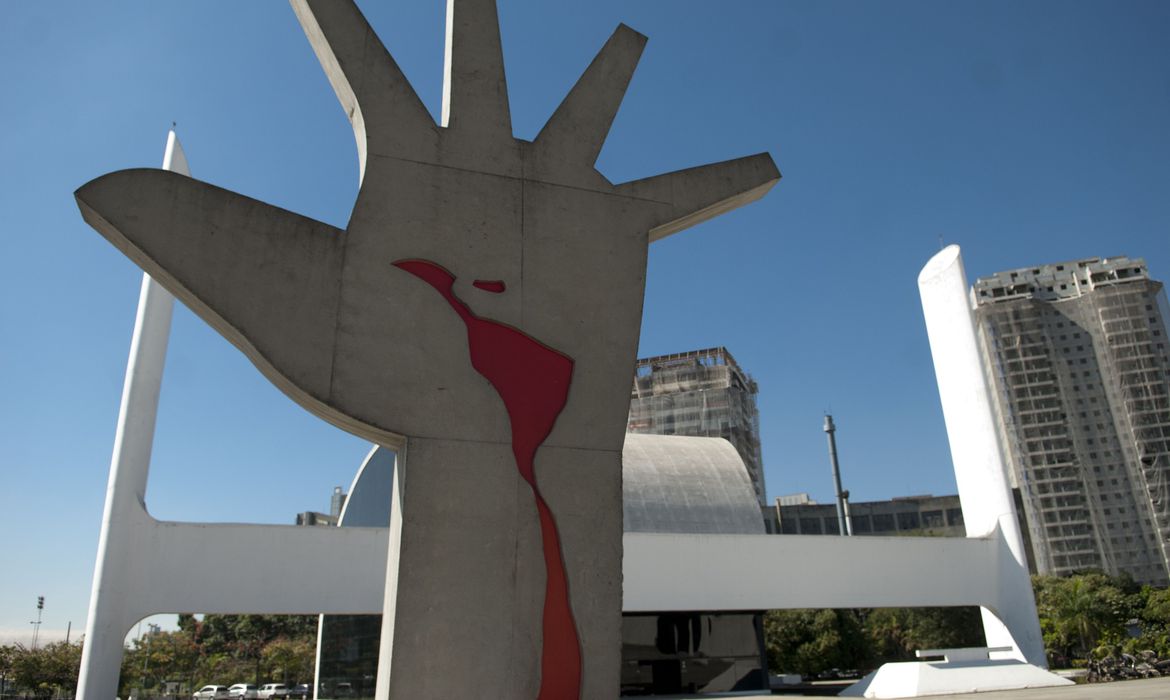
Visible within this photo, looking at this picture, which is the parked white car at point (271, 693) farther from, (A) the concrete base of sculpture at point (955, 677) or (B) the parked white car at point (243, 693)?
(A) the concrete base of sculpture at point (955, 677)

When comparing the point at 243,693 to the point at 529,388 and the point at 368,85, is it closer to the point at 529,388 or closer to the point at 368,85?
the point at 529,388

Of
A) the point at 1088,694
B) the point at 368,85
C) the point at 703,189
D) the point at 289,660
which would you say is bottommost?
the point at 289,660

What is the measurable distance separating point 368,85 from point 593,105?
2427 mm

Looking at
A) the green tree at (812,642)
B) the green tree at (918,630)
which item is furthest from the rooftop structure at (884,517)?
the green tree at (812,642)

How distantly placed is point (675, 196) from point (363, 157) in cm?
336

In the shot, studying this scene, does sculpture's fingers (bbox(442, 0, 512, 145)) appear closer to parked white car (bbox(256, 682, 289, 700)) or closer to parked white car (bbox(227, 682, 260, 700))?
parked white car (bbox(256, 682, 289, 700))

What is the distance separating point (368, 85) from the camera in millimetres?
7871

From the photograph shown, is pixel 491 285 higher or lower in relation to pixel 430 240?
lower

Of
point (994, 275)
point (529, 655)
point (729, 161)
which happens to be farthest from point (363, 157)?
point (994, 275)

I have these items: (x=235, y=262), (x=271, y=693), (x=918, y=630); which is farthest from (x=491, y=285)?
(x=918, y=630)

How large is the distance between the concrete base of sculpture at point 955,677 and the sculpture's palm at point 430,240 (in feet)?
55.4

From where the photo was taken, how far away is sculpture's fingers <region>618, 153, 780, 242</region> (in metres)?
8.64

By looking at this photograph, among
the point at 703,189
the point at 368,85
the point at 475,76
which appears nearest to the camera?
the point at 368,85

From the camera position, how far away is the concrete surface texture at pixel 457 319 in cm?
664
